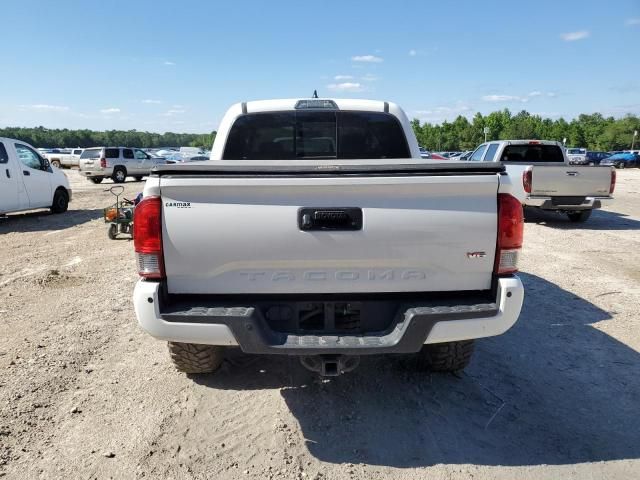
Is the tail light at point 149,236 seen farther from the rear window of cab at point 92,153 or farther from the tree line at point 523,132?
the tree line at point 523,132

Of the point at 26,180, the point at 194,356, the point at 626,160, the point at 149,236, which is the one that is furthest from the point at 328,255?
the point at 626,160

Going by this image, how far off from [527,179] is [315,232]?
9.27 meters

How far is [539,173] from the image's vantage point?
1041 centimetres

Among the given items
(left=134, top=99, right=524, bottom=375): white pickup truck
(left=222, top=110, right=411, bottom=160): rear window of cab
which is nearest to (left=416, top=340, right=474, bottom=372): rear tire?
(left=134, top=99, right=524, bottom=375): white pickup truck

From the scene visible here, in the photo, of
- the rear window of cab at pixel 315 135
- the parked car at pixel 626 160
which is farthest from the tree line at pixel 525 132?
the rear window of cab at pixel 315 135

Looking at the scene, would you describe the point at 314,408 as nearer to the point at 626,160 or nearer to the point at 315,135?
the point at 315,135

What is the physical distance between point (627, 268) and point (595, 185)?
4.05 meters

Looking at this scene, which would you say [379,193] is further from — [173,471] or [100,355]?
[100,355]

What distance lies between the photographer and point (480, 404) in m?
3.29

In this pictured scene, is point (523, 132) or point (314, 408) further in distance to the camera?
point (523, 132)

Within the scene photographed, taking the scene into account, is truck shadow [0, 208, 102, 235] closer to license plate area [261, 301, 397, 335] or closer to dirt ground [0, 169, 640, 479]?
dirt ground [0, 169, 640, 479]

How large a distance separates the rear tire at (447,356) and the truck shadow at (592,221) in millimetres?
8757

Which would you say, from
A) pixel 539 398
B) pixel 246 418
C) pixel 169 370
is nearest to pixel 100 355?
pixel 169 370

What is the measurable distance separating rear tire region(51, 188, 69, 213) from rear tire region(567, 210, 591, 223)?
1376 centimetres
